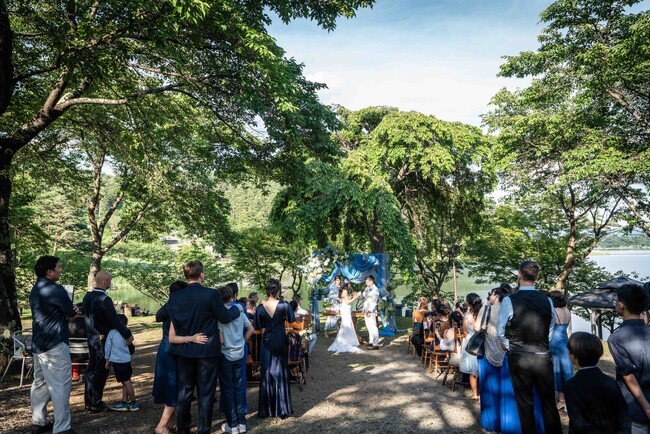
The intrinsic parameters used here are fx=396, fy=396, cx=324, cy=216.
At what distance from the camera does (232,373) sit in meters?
4.83

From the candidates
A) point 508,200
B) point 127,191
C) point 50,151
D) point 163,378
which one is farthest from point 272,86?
point 508,200

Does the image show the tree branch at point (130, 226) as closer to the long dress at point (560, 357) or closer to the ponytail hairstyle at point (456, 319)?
the ponytail hairstyle at point (456, 319)

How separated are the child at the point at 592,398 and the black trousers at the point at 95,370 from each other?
554 cm

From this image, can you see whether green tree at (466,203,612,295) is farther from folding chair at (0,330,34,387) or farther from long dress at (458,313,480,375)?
folding chair at (0,330,34,387)

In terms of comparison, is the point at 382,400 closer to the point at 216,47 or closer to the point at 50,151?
the point at 216,47

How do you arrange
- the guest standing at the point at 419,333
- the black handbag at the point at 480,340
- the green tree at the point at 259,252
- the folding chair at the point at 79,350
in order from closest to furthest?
1. the black handbag at the point at 480,340
2. the folding chair at the point at 79,350
3. the guest standing at the point at 419,333
4. the green tree at the point at 259,252

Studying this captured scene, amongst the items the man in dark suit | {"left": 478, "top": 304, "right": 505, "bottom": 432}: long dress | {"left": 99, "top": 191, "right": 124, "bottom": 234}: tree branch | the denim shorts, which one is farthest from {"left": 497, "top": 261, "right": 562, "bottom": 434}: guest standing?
{"left": 99, "top": 191, "right": 124, "bottom": 234}: tree branch

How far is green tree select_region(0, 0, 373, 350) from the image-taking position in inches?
216

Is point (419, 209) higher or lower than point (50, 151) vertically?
lower

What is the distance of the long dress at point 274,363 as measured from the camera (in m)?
5.27

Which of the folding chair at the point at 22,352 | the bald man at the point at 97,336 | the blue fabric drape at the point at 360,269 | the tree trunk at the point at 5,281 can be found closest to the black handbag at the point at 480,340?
the bald man at the point at 97,336

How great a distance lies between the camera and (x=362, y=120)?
61.1 ft

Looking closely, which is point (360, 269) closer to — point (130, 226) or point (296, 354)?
point (296, 354)

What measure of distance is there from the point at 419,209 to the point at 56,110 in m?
14.5
